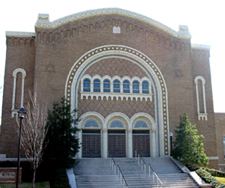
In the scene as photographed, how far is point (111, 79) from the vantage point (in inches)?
1236

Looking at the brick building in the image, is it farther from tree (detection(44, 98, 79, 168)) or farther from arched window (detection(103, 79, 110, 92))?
tree (detection(44, 98, 79, 168))

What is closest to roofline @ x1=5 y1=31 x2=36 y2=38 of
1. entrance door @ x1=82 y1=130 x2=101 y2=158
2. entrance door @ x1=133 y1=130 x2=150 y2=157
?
entrance door @ x1=82 y1=130 x2=101 y2=158

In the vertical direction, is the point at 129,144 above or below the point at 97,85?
below

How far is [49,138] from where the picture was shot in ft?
82.7

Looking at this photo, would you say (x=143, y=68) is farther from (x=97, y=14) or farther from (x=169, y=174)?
(x=169, y=174)

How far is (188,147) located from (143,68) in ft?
27.0

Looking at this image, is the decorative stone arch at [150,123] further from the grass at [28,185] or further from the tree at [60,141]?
the grass at [28,185]

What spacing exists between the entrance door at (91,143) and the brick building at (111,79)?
0.08 m

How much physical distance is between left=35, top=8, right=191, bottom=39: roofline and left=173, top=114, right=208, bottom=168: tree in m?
8.58

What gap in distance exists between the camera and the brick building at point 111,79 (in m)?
30.4

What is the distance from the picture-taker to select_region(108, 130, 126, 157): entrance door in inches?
1204

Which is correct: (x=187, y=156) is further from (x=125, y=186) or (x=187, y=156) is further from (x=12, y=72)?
(x=12, y=72)

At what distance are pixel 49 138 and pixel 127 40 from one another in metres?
12.1

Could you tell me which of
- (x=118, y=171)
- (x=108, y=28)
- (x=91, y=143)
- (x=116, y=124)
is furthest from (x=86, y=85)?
(x=118, y=171)
